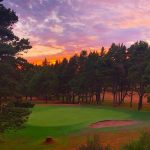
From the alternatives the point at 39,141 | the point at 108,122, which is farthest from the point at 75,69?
the point at 39,141

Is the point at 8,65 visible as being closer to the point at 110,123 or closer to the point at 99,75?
the point at 110,123

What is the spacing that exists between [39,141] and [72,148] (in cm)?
433

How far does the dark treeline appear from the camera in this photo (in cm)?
7075

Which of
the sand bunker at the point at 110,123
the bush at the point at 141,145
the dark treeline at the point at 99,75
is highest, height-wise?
the dark treeline at the point at 99,75

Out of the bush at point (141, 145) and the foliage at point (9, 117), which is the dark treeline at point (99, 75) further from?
the bush at point (141, 145)

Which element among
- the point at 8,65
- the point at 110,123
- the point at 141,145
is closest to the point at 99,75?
the point at 110,123

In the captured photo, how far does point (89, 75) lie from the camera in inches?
3551

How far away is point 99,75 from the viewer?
274 feet

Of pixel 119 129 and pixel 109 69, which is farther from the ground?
pixel 109 69

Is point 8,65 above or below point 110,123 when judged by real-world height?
above

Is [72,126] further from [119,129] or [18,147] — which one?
[18,147]

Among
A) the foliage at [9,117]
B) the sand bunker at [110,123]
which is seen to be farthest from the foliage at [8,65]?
the sand bunker at [110,123]

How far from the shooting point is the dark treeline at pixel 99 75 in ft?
232

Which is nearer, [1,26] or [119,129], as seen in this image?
[1,26]
